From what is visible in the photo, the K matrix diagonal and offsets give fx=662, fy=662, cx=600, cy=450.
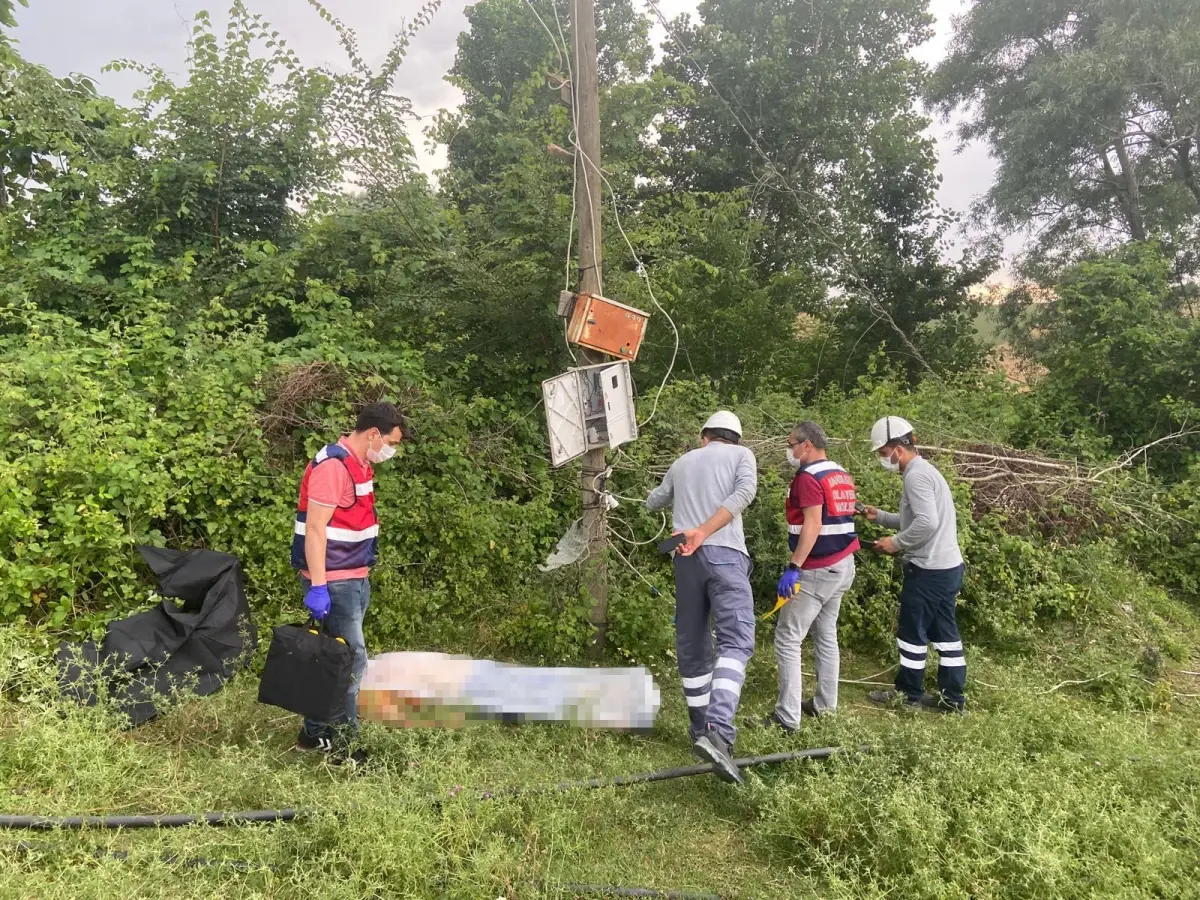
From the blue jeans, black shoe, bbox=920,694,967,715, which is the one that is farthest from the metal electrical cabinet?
black shoe, bbox=920,694,967,715

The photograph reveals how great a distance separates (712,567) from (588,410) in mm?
1309

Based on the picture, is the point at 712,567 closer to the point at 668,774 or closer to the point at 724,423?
the point at 724,423

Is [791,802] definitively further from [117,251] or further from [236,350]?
[117,251]

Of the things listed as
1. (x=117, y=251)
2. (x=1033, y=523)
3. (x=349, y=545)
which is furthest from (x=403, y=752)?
(x=117, y=251)

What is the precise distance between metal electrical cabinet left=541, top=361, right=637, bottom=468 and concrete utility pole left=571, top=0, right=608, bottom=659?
0.60ft

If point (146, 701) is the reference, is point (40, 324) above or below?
above

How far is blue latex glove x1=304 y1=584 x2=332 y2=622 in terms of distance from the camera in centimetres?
311

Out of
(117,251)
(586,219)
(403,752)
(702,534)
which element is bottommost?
(403,752)

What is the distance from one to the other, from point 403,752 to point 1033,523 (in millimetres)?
5521

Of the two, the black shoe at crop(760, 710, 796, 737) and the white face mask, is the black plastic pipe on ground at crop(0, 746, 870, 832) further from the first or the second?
the white face mask

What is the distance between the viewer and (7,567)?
145 inches

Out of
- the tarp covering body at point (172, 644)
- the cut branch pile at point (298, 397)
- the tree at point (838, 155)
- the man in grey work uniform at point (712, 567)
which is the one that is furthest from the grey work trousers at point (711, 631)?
the tree at point (838, 155)

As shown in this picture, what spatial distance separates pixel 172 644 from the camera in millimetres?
3654

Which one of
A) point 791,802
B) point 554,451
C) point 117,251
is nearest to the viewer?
point 791,802
